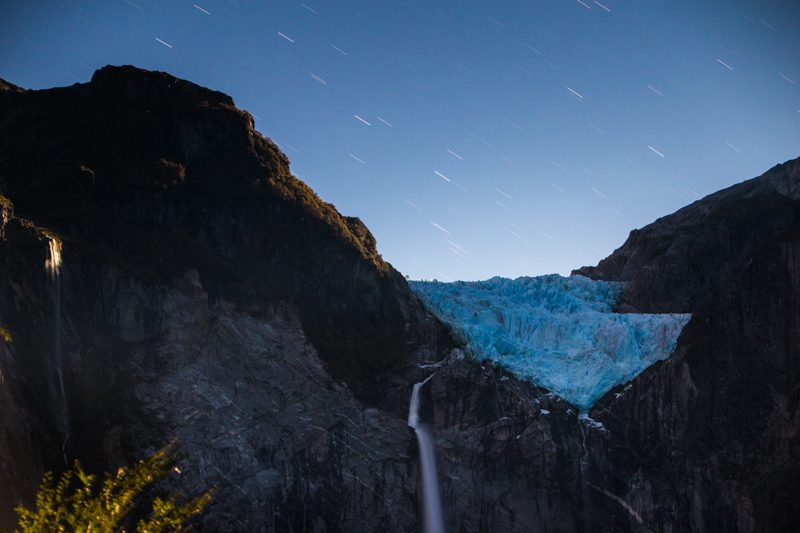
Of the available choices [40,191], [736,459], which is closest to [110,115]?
[40,191]

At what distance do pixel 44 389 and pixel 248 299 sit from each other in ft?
39.0

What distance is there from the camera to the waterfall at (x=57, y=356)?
124ft

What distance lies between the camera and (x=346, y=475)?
42844mm

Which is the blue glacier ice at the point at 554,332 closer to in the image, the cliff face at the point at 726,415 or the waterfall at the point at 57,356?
the cliff face at the point at 726,415

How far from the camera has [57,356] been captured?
38188 millimetres

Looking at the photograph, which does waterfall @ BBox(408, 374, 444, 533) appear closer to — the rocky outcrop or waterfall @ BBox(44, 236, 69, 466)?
waterfall @ BBox(44, 236, 69, 466)

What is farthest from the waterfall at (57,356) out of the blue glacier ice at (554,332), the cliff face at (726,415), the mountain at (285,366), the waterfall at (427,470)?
A: the cliff face at (726,415)

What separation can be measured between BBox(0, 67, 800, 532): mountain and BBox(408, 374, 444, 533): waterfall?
0.50m

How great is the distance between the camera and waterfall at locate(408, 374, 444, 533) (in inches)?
1706

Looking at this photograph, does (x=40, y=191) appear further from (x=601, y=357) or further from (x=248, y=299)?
(x=601, y=357)

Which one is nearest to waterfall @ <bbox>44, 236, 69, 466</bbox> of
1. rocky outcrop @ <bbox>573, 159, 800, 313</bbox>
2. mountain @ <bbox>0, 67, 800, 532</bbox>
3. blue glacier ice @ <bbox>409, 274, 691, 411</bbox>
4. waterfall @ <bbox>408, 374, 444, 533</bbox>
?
mountain @ <bbox>0, 67, 800, 532</bbox>

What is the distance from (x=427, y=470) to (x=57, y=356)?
71.4 feet

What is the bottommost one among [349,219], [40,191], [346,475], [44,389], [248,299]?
[346,475]

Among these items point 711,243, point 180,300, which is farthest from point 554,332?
point 180,300
